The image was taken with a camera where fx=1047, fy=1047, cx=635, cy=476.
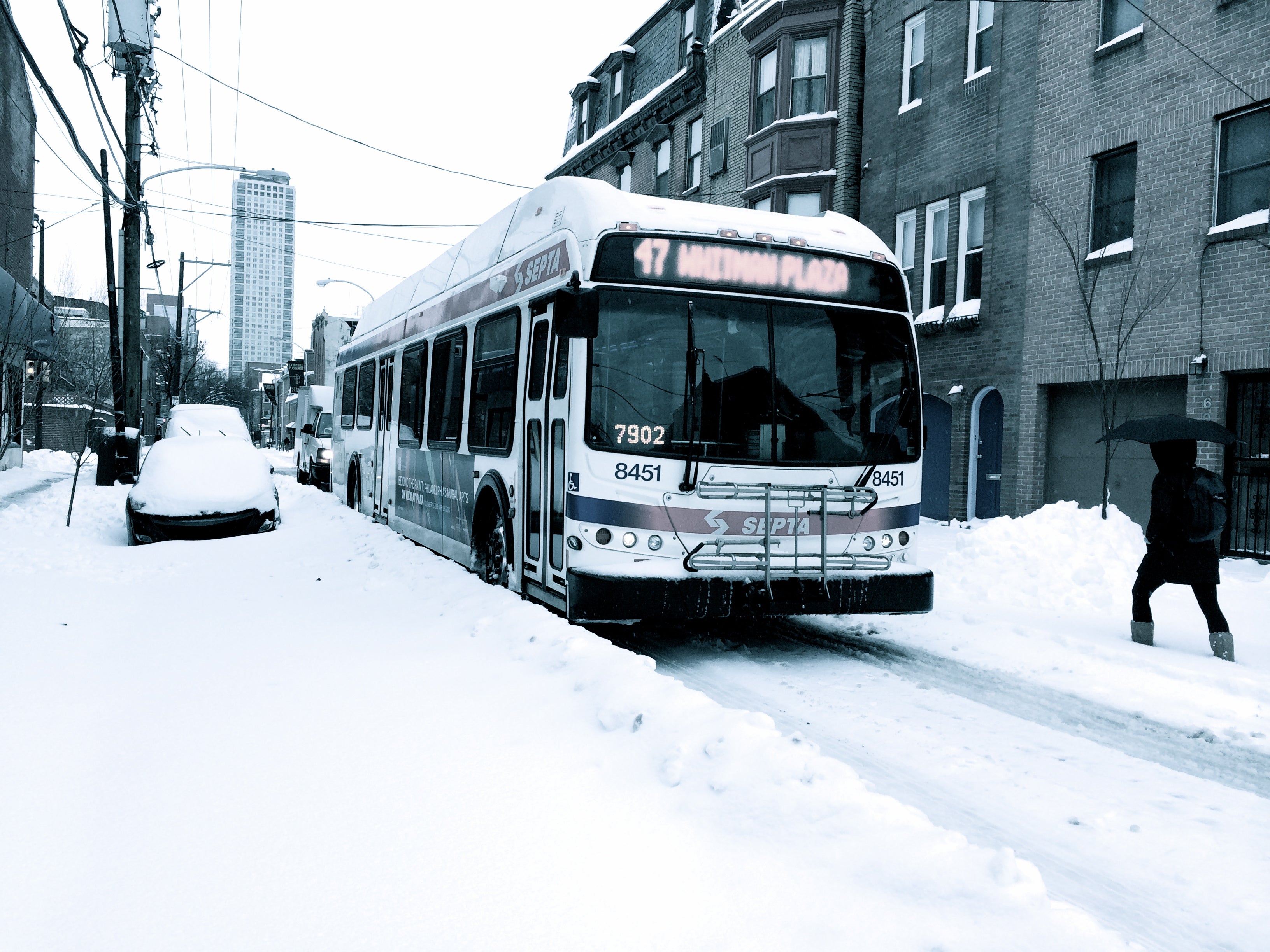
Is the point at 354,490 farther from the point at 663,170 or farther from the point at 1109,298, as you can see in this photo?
the point at 663,170

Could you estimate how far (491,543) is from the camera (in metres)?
9.30

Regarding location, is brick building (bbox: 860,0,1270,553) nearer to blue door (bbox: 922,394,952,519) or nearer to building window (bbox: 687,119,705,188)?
blue door (bbox: 922,394,952,519)

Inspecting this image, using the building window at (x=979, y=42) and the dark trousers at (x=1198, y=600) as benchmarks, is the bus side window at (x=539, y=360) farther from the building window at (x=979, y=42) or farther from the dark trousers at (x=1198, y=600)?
the building window at (x=979, y=42)

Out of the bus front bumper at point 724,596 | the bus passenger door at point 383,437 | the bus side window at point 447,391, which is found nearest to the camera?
the bus front bumper at point 724,596

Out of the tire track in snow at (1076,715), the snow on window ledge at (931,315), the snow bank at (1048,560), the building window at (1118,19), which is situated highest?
the building window at (1118,19)

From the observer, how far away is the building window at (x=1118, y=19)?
15.2 meters

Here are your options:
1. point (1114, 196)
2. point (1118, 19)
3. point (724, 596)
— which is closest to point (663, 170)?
point (1118, 19)

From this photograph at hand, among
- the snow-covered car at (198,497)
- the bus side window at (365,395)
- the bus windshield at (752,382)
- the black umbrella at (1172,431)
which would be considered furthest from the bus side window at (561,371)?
the bus side window at (365,395)

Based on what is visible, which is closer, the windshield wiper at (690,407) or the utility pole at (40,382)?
the windshield wiper at (690,407)

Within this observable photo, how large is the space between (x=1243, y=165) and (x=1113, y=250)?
2.03 m

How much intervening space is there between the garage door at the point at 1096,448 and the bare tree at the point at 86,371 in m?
27.9

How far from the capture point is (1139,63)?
15055 mm

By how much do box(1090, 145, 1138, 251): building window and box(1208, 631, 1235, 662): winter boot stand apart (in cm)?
938

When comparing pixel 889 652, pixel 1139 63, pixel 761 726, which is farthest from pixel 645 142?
pixel 761 726
